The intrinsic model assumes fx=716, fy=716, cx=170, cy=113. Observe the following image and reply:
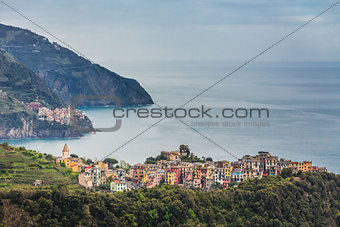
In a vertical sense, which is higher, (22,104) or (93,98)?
(93,98)

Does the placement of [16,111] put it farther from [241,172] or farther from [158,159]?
[241,172]

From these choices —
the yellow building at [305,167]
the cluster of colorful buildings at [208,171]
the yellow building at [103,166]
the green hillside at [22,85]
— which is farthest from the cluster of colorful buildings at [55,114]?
the yellow building at [305,167]

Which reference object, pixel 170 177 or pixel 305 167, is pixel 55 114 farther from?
pixel 305 167

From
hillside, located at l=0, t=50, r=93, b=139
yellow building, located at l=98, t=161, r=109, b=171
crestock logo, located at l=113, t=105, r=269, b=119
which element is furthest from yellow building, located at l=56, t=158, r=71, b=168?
hillside, located at l=0, t=50, r=93, b=139

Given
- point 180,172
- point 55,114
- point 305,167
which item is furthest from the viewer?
point 55,114

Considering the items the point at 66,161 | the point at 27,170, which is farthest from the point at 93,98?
the point at 27,170

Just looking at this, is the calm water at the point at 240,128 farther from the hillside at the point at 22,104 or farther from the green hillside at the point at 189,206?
the green hillside at the point at 189,206
